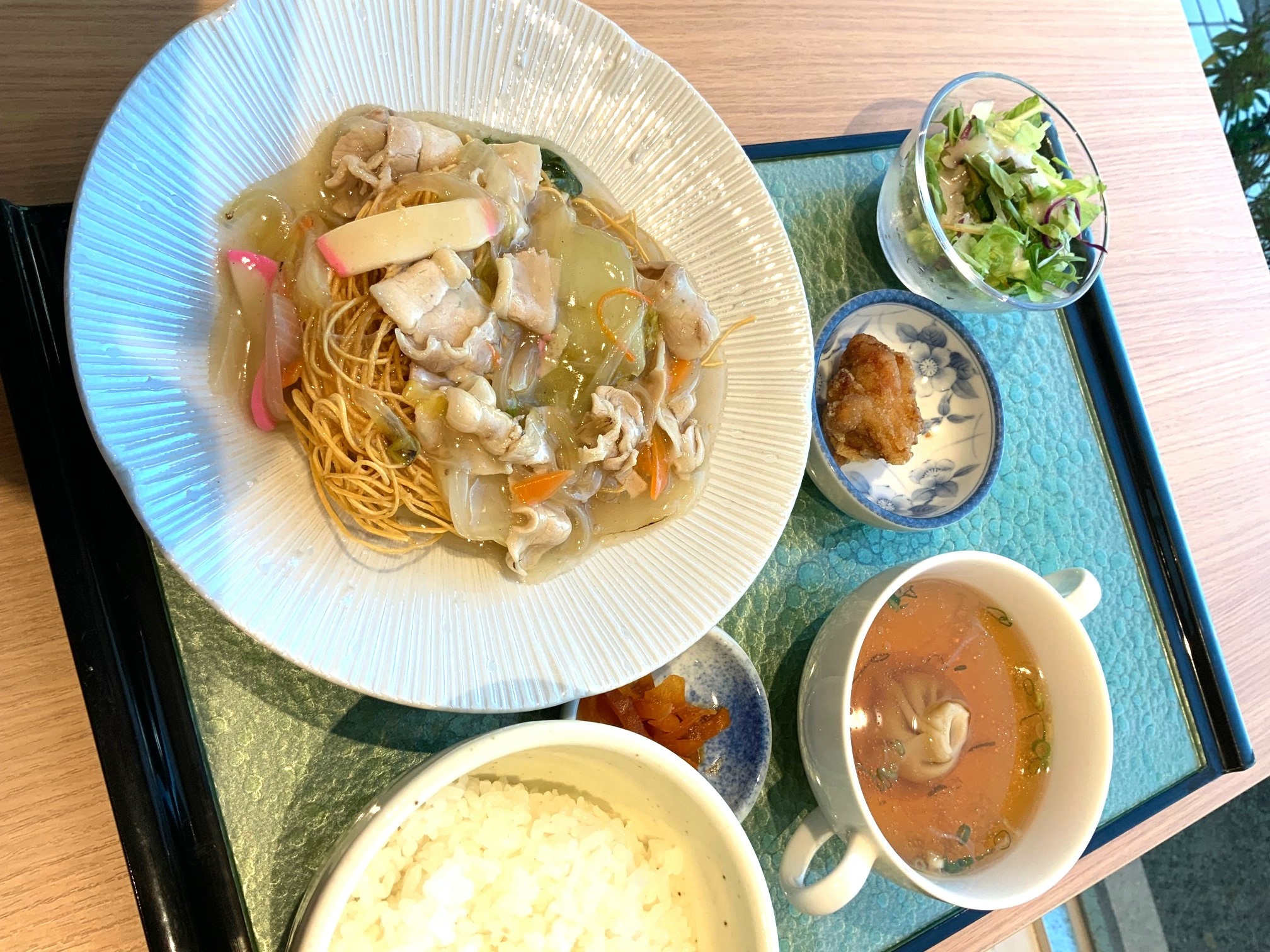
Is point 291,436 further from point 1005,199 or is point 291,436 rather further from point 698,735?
point 1005,199

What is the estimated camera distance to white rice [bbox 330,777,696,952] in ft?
3.69

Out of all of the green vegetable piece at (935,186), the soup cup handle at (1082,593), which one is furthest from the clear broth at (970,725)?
the green vegetable piece at (935,186)

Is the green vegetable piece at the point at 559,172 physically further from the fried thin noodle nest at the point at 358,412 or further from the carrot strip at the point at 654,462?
the carrot strip at the point at 654,462

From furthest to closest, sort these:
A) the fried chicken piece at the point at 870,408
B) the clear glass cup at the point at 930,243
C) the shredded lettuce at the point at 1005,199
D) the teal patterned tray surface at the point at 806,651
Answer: the shredded lettuce at the point at 1005,199 → the clear glass cup at the point at 930,243 → the fried chicken piece at the point at 870,408 → the teal patterned tray surface at the point at 806,651

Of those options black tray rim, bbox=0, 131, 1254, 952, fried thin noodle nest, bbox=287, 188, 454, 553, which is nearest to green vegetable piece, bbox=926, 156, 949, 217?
fried thin noodle nest, bbox=287, 188, 454, 553

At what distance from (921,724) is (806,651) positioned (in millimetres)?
277

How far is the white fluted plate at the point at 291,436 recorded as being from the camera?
43.1 inches

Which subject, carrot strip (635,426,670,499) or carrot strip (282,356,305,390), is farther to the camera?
carrot strip (635,426,670,499)

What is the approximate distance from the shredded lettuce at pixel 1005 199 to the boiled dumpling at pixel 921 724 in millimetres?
Result: 1046

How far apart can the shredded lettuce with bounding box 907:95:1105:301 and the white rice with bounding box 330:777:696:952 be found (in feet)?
5.04

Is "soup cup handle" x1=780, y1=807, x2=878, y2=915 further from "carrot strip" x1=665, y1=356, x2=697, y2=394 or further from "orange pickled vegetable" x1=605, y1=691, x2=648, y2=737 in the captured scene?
"carrot strip" x1=665, y1=356, x2=697, y2=394

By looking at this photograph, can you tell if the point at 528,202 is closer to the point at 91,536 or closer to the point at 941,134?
the point at 91,536

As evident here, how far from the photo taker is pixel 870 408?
178 cm

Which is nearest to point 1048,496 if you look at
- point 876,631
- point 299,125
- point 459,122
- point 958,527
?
point 958,527
